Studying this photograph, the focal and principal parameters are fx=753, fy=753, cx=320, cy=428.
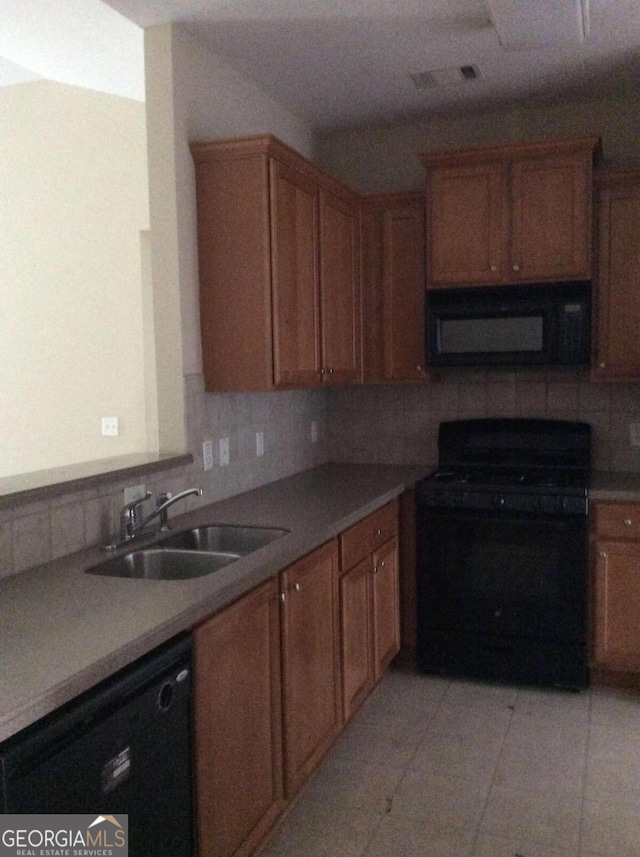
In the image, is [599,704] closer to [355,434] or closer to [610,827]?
[610,827]

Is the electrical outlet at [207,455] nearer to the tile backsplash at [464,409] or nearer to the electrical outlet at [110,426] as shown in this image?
the electrical outlet at [110,426]

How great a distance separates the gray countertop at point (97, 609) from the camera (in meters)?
1.32

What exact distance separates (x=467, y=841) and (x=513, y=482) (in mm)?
1600

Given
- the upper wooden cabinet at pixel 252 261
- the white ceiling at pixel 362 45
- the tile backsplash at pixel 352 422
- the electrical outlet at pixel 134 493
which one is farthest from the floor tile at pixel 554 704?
the white ceiling at pixel 362 45

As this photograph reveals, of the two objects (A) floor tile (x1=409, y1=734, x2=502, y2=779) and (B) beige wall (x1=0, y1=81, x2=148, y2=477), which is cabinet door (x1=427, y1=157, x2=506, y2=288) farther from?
(A) floor tile (x1=409, y1=734, x2=502, y2=779)

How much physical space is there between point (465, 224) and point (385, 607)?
1.84 metres

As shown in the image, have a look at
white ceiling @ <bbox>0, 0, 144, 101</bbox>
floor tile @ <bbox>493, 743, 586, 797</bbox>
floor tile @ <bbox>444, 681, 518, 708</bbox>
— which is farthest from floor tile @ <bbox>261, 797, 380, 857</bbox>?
white ceiling @ <bbox>0, 0, 144, 101</bbox>

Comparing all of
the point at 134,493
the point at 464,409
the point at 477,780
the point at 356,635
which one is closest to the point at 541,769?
the point at 477,780

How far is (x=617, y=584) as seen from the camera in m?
3.26

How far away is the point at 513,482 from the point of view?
3.47m

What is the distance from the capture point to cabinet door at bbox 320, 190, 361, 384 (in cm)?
340

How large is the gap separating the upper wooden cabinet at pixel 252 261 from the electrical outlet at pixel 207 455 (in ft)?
0.74

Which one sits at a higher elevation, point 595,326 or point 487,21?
point 487,21

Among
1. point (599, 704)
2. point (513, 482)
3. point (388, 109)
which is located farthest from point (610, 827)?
point (388, 109)
